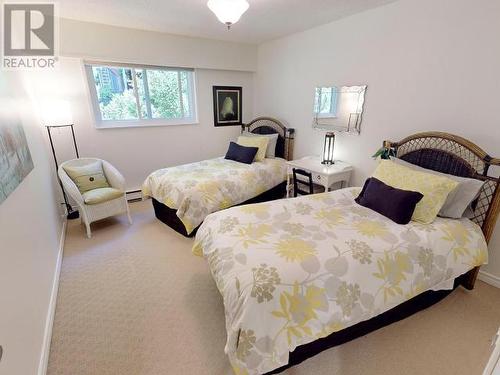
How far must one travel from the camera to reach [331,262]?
1.44 meters

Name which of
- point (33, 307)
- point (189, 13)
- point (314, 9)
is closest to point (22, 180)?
point (33, 307)

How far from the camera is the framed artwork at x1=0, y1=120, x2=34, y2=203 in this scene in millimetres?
1328

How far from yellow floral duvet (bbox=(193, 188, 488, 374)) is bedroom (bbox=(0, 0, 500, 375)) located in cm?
3

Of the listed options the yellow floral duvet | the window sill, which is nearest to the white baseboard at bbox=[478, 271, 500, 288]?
the yellow floral duvet

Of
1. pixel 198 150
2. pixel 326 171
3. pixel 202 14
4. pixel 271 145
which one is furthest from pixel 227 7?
pixel 198 150

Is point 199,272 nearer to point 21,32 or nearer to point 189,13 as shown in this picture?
point 189,13

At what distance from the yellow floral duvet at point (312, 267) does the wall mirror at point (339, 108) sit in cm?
144

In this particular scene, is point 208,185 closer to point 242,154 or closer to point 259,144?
point 242,154

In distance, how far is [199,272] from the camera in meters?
2.34

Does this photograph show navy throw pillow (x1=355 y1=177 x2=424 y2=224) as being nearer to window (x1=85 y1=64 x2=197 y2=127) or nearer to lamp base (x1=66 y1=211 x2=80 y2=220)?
window (x1=85 y1=64 x2=197 y2=127)

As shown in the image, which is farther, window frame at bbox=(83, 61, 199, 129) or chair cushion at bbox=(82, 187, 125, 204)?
window frame at bbox=(83, 61, 199, 129)

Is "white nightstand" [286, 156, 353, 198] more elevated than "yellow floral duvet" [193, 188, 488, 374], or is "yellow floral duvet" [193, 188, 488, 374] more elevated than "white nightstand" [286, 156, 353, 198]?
"white nightstand" [286, 156, 353, 198]

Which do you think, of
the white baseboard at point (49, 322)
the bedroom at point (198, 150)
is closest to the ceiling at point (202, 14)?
the bedroom at point (198, 150)

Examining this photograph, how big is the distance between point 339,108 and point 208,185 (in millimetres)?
1929
